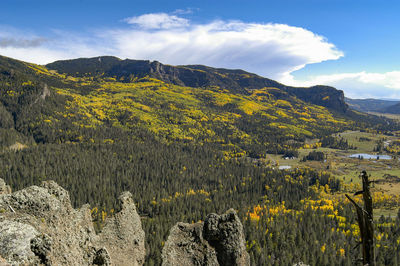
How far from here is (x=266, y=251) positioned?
154 meters

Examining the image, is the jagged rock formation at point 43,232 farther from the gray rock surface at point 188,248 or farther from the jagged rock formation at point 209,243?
the jagged rock formation at point 209,243

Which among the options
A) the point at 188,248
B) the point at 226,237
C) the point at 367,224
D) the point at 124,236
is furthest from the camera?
the point at 124,236

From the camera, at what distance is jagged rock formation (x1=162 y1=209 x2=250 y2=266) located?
35.3 meters

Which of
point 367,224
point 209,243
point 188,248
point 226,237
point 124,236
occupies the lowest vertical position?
point 124,236

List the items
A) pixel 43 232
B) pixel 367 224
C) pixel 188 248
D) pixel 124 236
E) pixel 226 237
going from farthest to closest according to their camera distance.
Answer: pixel 124 236, pixel 226 237, pixel 188 248, pixel 43 232, pixel 367 224

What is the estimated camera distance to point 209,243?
122ft

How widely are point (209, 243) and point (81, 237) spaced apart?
19112 mm

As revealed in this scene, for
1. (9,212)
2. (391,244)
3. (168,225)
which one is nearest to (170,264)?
(9,212)

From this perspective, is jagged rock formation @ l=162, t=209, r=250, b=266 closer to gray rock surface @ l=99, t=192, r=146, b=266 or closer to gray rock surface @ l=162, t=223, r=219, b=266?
gray rock surface @ l=162, t=223, r=219, b=266

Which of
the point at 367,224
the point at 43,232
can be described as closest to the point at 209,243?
the point at 43,232

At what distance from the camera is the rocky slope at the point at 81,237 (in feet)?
57.9

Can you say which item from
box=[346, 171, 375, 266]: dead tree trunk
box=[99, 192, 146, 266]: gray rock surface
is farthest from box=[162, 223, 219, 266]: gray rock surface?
box=[346, 171, 375, 266]: dead tree trunk

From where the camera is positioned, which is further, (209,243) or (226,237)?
(209,243)

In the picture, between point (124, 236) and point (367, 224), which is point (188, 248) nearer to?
point (124, 236)
